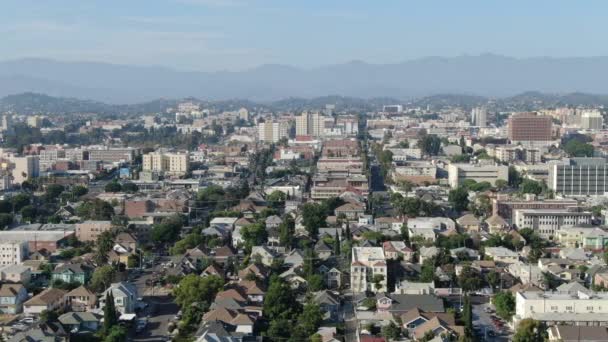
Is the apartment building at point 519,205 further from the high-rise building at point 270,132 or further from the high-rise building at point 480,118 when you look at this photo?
the high-rise building at point 480,118

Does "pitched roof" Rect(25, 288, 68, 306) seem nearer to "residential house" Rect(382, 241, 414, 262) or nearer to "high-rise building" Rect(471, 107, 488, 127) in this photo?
"residential house" Rect(382, 241, 414, 262)

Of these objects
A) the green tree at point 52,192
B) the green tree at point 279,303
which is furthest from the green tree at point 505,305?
the green tree at point 52,192

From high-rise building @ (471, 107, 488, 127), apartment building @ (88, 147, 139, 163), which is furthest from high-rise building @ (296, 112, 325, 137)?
apartment building @ (88, 147, 139, 163)

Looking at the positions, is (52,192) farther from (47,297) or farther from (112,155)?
(47,297)

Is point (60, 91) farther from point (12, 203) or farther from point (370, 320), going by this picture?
point (370, 320)

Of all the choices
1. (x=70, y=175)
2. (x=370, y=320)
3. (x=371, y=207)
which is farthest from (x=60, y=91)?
(x=370, y=320)

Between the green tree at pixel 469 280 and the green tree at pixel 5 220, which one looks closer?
the green tree at pixel 469 280

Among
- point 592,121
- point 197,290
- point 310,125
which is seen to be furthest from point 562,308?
point 310,125
